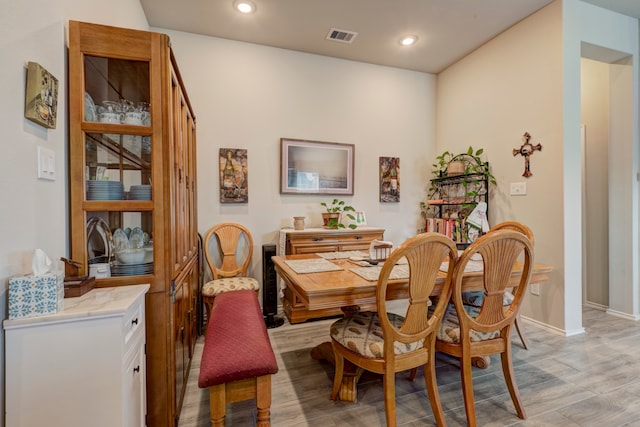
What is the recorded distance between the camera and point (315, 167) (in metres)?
3.60

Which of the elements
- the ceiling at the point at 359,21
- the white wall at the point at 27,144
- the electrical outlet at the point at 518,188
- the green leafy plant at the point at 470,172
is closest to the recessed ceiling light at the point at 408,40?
the ceiling at the point at 359,21

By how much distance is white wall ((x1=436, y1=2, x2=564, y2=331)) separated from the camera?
2725 millimetres

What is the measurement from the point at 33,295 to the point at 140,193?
0.61 metres

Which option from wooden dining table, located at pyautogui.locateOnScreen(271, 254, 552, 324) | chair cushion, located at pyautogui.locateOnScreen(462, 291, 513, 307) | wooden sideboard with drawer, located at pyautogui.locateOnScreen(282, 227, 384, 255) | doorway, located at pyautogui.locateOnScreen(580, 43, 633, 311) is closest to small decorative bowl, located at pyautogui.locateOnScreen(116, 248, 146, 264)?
wooden dining table, located at pyautogui.locateOnScreen(271, 254, 552, 324)

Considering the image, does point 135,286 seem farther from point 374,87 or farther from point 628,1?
point 628,1

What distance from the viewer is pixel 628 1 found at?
2738 millimetres

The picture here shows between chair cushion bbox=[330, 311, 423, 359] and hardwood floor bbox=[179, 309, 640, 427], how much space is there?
1.44 ft

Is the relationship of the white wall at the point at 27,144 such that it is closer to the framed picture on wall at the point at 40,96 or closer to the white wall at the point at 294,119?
the framed picture on wall at the point at 40,96

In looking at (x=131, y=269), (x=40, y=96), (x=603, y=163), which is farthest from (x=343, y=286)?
(x=603, y=163)

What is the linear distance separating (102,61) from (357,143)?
9.49ft

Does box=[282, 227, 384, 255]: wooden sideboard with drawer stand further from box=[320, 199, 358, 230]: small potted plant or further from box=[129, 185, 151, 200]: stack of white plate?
box=[129, 185, 151, 200]: stack of white plate

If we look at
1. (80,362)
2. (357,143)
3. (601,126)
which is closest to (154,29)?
(357,143)

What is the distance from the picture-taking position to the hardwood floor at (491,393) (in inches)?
62.6

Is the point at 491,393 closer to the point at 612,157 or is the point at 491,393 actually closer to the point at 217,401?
the point at 217,401
